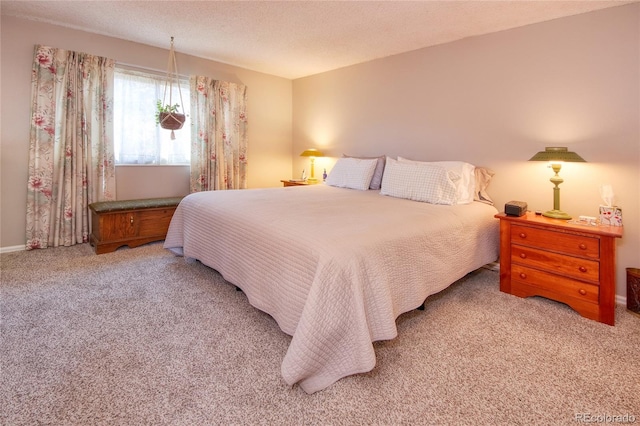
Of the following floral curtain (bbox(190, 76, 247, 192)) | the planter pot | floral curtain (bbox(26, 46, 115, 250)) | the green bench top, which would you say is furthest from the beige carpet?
floral curtain (bbox(190, 76, 247, 192))

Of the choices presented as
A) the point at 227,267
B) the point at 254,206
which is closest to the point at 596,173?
the point at 254,206

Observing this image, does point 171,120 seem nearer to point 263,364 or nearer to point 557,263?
point 263,364

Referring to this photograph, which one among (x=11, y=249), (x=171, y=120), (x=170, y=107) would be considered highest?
(x=170, y=107)

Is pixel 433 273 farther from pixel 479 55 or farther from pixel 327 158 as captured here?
pixel 327 158

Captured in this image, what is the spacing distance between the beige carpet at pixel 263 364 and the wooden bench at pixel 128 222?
91cm

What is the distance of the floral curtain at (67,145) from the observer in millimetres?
3250

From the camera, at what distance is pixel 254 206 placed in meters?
2.42

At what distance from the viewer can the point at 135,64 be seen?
376cm

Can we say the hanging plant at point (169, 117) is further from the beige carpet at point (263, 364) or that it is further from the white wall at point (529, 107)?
the white wall at point (529, 107)

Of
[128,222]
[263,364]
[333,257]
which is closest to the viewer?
[333,257]

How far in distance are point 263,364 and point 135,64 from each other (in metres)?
3.79

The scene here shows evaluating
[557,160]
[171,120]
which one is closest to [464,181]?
[557,160]

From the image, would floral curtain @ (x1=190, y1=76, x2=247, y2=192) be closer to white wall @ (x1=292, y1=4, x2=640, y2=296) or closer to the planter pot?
the planter pot

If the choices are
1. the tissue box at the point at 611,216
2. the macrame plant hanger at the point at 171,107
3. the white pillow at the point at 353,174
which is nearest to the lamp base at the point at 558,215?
the tissue box at the point at 611,216
